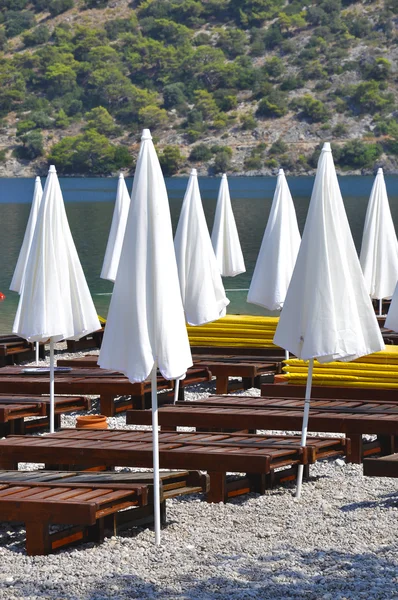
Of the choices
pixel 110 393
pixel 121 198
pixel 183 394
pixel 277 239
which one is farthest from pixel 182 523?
pixel 121 198

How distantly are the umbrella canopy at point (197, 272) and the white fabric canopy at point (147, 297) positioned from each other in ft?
11.8

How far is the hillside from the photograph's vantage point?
89.8 meters

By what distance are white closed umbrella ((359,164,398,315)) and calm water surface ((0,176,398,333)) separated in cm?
566

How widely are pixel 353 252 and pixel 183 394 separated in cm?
337

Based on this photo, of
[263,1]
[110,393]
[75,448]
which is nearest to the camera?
[75,448]

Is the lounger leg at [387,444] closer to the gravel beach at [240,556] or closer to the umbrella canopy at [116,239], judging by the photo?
the gravel beach at [240,556]

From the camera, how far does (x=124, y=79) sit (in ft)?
348

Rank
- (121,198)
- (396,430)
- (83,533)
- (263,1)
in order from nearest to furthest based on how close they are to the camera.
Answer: (83,533), (396,430), (121,198), (263,1)

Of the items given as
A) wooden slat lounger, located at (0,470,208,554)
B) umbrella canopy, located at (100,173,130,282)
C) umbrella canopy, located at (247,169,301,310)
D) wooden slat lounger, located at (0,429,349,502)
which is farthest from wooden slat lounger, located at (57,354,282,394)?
wooden slat lounger, located at (0,470,208,554)

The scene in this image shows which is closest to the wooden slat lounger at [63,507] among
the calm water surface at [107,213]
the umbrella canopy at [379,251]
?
the umbrella canopy at [379,251]

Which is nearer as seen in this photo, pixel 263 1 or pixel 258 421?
pixel 258 421

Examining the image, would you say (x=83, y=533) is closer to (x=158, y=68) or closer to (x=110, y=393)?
(x=110, y=393)

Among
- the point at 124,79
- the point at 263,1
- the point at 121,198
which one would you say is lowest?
the point at 121,198

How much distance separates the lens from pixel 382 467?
612 cm
